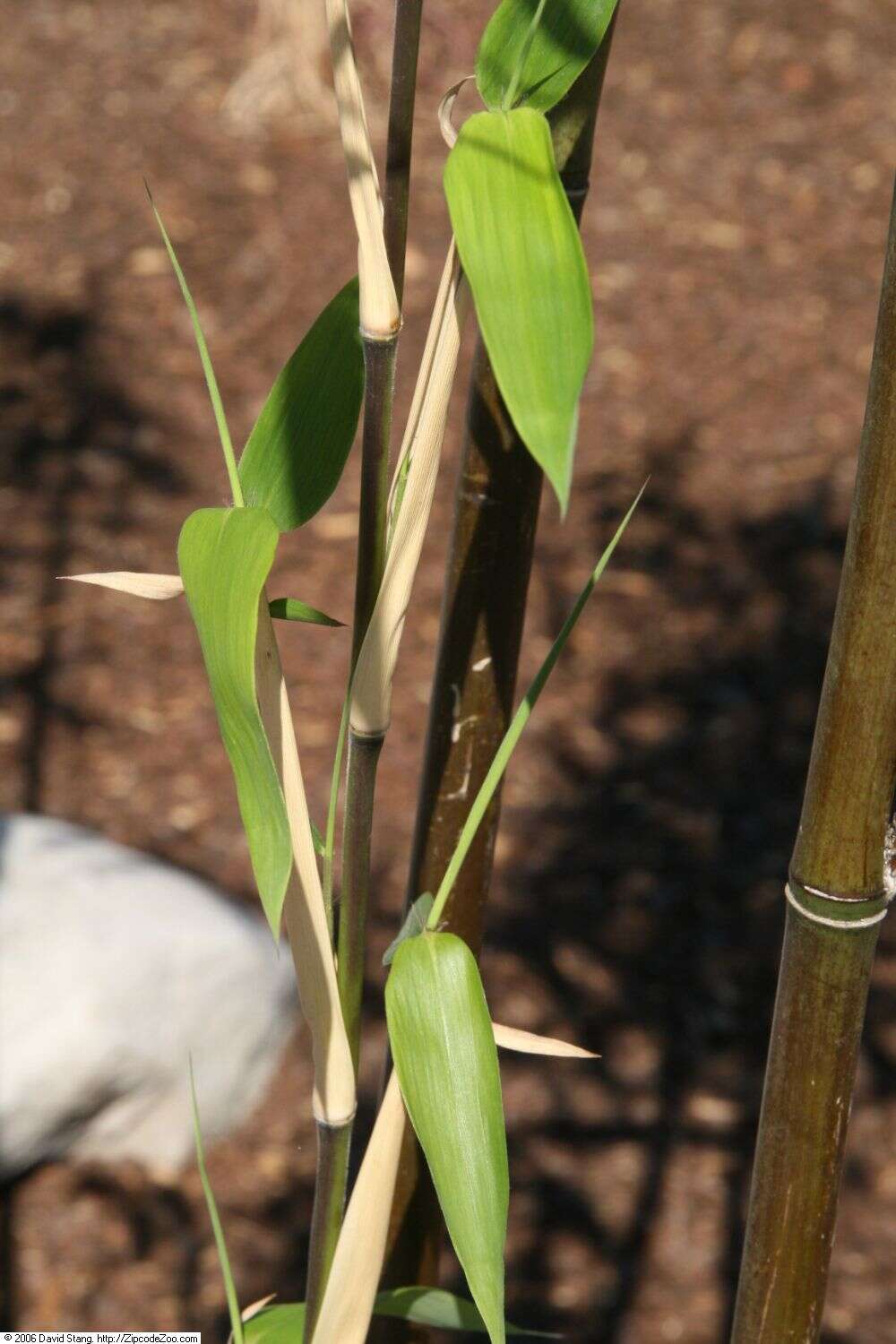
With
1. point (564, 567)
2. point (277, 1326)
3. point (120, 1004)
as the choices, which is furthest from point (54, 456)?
point (277, 1326)

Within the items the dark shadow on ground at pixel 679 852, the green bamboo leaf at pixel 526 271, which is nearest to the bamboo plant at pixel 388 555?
the green bamboo leaf at pixel 526 271

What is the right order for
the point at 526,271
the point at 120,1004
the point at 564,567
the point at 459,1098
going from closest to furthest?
1. the point at 526,271
2. the point at 459,1098
3. the point at 120,1004
4. the point at 564,567

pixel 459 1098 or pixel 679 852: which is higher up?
pixel 459 1098

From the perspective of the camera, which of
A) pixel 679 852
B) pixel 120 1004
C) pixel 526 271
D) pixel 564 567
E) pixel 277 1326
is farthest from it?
pixel 564 567

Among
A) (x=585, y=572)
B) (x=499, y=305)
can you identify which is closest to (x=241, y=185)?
(x=585, y=572)

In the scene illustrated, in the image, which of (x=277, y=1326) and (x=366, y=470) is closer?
(x=366, y=470)

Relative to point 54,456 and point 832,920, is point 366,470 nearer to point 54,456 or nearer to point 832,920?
point 832,920

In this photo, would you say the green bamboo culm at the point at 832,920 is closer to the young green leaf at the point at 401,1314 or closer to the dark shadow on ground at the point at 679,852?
the young green leaf at the point at 401,1314
